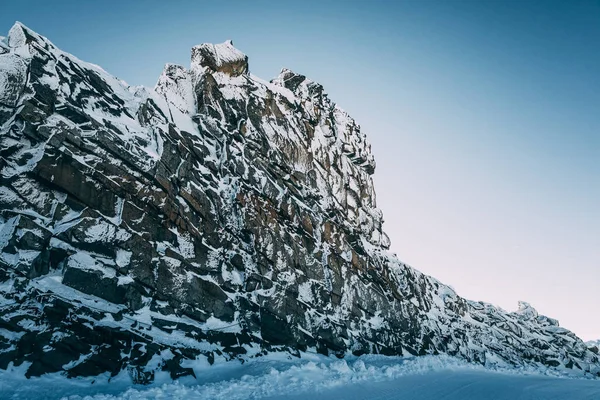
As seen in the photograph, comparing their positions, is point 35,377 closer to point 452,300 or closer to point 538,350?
point 452,300

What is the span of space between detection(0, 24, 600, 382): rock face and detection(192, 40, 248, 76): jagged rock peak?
240mm

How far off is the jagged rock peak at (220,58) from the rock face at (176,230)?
0.79ft

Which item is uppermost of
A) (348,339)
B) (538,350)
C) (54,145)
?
(54,145)

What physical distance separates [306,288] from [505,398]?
75.9 ft

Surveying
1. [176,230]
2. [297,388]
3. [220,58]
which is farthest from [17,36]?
[297,388]

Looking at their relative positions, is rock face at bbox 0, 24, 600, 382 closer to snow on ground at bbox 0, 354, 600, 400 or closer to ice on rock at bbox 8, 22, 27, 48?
ice on rock at bbox 8, 22, 27, 48

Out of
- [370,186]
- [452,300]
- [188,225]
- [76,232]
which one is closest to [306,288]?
[188,225]

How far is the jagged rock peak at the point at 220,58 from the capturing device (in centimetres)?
4459

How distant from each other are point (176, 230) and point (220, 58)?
27.7m

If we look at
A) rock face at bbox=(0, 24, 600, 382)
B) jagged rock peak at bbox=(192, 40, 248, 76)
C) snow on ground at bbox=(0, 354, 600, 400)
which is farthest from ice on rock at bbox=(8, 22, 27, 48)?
snow on ground at bbox=(0, 354, 600, 400)

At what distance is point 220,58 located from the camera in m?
45.6

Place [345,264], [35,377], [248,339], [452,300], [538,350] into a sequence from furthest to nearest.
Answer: [538,350]
[452,300]
[345,264]
[248,339]
[35,377]

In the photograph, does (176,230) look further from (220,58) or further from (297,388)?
(220,58)

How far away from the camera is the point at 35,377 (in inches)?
631
